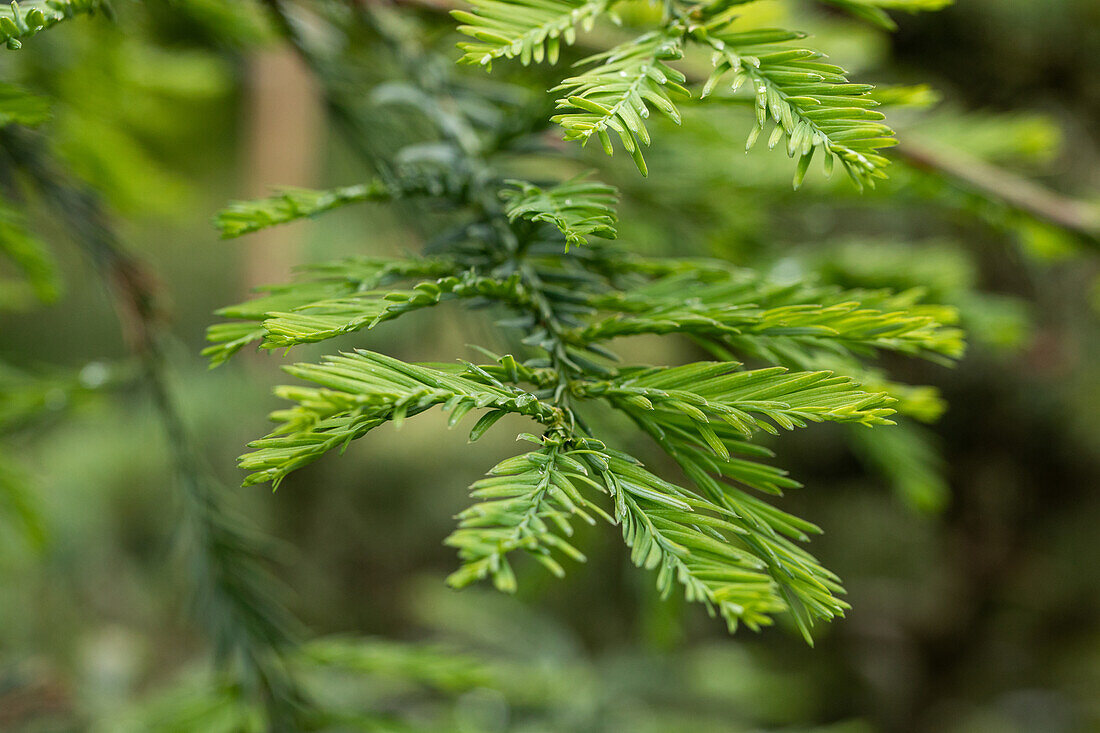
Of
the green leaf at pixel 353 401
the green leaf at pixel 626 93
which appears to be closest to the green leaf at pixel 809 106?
the green leaf at pixel 626 93

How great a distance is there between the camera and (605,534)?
1.12m

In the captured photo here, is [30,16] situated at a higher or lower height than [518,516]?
higher

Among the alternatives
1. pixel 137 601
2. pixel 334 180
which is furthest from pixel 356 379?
pixel 334 180

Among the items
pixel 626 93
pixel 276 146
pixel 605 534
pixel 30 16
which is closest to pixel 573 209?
pixel 626 93

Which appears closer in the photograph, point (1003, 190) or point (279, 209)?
point (279, 209)

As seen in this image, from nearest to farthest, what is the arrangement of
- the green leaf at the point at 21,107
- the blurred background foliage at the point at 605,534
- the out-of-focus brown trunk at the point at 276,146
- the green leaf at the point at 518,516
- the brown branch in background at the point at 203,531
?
1. the green leaf at the point at 518,516
2. the green leaf at the point at 21,107
3. the brown branch in background at the point at 203,531
4. the blurred background foliage at the point at 605,534
5. the out-of-focus brown trunk at the point at 276,146

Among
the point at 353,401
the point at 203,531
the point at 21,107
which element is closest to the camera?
the point at 353,401

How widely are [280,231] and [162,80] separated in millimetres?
1916

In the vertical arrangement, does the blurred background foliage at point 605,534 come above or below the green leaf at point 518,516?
below

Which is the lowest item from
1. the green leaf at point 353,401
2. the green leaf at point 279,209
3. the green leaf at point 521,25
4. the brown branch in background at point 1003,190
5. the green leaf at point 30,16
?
the brown branch in background at point 1003,190

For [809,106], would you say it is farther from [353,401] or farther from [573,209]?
[353,401]

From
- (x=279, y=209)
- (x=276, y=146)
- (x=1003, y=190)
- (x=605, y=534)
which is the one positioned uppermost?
(x=279, y=209)

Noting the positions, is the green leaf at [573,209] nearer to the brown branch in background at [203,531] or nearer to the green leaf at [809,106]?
the green leaf at [809,106]

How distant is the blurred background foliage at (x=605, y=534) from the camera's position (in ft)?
2.10
